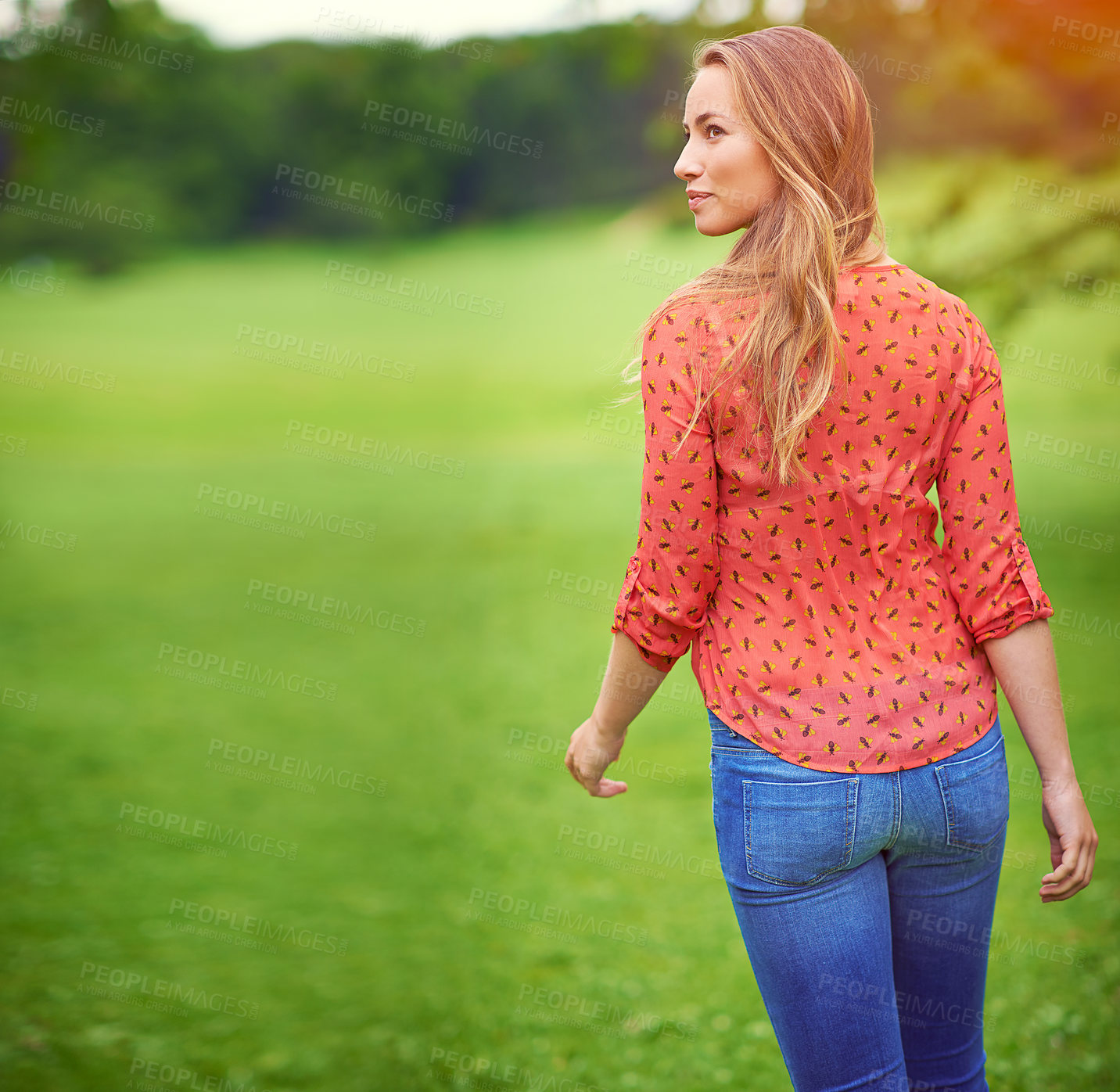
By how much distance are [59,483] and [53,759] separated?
348 inches

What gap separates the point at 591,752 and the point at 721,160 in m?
0.75

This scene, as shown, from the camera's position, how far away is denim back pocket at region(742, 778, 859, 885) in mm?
1264

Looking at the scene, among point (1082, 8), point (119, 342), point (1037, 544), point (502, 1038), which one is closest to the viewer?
point (502, 1038)

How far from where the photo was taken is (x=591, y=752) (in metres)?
1.49

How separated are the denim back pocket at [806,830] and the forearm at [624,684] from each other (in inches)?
8.2

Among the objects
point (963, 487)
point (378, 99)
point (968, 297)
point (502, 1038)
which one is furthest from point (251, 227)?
point (963, 487)

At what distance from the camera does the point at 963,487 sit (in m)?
1.36

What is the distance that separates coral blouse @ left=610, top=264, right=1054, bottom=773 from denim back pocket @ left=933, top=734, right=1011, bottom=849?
0.08 feet

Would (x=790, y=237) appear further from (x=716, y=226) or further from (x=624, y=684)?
(x=624, y=684)

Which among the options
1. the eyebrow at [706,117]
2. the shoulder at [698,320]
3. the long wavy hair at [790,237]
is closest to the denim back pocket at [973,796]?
the long wavy hair at [790,237]

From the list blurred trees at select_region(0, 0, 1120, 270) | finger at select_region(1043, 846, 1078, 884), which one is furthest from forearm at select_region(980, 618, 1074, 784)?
blurred trees at select_region(0, 0, 1120, 270)

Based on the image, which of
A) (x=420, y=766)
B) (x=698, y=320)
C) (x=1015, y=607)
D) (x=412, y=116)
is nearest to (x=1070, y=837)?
(x=1015, y=607)

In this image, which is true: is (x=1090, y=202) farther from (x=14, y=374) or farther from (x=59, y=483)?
(x=14, y=374)

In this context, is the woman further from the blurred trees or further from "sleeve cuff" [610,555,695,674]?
the blurred trees
